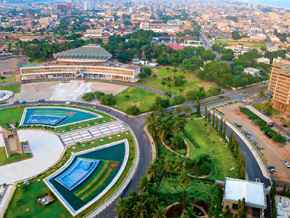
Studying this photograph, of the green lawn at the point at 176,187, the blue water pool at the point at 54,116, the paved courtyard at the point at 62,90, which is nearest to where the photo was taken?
the green lawn at the point at 176,187

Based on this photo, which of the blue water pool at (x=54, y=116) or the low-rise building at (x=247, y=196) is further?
the blue water pool at (x=54, y=116)

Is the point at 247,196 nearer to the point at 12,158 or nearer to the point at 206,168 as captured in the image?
the point at 206,168

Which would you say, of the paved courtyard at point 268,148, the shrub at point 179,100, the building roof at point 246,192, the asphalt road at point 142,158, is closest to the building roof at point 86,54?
the asphalt road at point 142,158

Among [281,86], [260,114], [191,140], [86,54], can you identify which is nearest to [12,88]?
[86,54]

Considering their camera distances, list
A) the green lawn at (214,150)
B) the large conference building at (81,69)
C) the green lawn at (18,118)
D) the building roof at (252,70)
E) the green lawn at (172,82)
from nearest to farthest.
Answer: the green lawn at (214,150) → the green lawn at (18,118) → the green lawn at (172,82) → the large conference building at (81,69) → the building roof at (252,70)

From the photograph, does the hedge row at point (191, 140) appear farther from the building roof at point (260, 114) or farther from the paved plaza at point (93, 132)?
the building roof at point (260, 114)

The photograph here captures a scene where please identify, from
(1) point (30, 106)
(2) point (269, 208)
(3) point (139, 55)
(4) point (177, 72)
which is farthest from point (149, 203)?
(3) point (139, 55)

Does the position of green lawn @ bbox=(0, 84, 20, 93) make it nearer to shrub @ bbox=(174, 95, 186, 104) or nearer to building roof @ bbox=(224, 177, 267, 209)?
shrub @ bbox=(174, 95, 186, 104)
